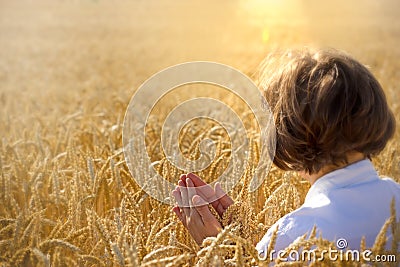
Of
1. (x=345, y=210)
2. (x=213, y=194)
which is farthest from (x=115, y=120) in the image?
(x=345, y=210)

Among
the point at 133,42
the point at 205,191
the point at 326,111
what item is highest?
the point at 326,111

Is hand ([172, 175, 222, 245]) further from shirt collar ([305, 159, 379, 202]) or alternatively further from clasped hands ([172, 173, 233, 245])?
shirt collar ([305, 159, 379, 202])

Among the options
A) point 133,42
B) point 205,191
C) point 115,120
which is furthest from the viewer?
point 133,42

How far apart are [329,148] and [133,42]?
38.4 ft

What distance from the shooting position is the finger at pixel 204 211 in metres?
1.52

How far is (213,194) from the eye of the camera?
1.66 meters

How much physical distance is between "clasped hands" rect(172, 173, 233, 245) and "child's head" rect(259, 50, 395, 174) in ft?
0.79

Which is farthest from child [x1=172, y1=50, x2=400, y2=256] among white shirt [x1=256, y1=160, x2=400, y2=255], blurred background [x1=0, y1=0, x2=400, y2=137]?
→ blurred background [x1=0, y1=0, x2=400, y2=137]

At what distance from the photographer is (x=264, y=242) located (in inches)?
54.8

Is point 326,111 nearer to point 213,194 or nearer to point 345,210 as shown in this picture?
point 345,210

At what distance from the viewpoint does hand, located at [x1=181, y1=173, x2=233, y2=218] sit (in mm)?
1650

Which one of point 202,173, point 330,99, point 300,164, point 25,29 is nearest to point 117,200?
point 202,173

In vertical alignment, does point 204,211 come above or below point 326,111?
below

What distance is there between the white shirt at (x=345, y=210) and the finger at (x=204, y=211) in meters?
0.17
